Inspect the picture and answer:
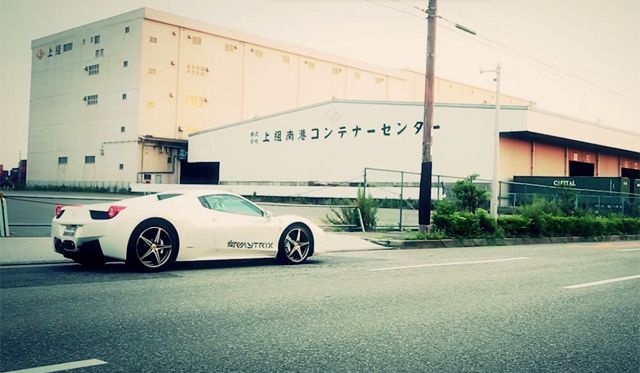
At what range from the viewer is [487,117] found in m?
38.8

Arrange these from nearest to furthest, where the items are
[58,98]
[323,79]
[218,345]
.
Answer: [218,345] → [58,98] → [323,79]

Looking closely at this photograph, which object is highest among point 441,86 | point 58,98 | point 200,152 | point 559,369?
point 441,86

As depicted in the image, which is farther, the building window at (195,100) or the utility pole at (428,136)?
the building window at (195,100)

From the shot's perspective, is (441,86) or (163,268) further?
(441,86)

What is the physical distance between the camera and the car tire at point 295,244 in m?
10.5

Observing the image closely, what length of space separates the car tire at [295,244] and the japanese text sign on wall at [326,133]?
30.9m

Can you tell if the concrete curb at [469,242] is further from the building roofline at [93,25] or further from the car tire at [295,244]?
the building roofline at [93,25]

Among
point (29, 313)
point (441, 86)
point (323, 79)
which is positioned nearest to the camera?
point (29, 313)

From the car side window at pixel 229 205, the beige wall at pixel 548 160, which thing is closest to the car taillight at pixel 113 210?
the car side window at pixel 229 205

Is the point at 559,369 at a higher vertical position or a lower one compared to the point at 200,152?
lower

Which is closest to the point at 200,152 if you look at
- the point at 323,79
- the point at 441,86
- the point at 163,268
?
the point at 323,79

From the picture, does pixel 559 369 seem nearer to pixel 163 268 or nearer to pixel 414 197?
pixel 163 268

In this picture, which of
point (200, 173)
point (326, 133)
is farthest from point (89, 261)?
point (200, 173)

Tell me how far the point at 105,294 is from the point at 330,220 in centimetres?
1254
